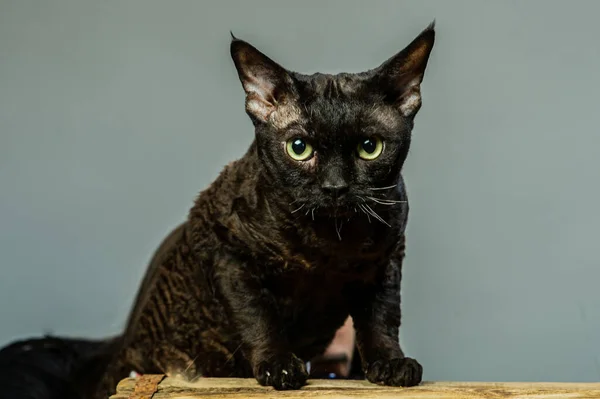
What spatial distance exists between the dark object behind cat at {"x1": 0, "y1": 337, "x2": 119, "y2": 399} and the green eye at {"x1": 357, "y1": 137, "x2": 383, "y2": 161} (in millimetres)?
940

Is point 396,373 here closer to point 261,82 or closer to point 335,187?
point 335,187

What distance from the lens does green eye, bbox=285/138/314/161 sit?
1.26 metres

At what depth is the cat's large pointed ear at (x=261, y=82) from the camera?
4.33 feet

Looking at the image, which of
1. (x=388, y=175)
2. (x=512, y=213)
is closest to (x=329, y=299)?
(x=388, y=175)

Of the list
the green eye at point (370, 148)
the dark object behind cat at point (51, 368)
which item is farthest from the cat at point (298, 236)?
the dark object behind cat at point (51, 368)

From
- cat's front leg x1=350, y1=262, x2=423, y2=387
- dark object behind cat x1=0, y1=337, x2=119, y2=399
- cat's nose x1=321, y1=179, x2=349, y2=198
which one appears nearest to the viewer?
cat's nose x1=321, y1=179, x2=349, y2=198

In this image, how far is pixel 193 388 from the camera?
134 centimetres

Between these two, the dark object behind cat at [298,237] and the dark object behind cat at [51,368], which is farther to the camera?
the dark object behind cat at [51,368]

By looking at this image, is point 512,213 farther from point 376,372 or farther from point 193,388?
point 193,388

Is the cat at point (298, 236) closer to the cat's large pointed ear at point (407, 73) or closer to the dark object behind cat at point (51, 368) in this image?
the cat's large pointed ear at point (407, 73)

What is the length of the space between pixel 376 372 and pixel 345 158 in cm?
36

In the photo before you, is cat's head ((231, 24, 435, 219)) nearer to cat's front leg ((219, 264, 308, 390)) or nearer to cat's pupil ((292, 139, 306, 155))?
cat's pupil ((292, 139, 306, 155))

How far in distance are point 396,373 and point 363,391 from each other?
7 centimetres

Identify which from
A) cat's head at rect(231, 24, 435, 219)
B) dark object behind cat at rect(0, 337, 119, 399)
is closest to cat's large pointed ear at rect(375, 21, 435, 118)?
cat's head at rect(231, 24, 435, 219)
